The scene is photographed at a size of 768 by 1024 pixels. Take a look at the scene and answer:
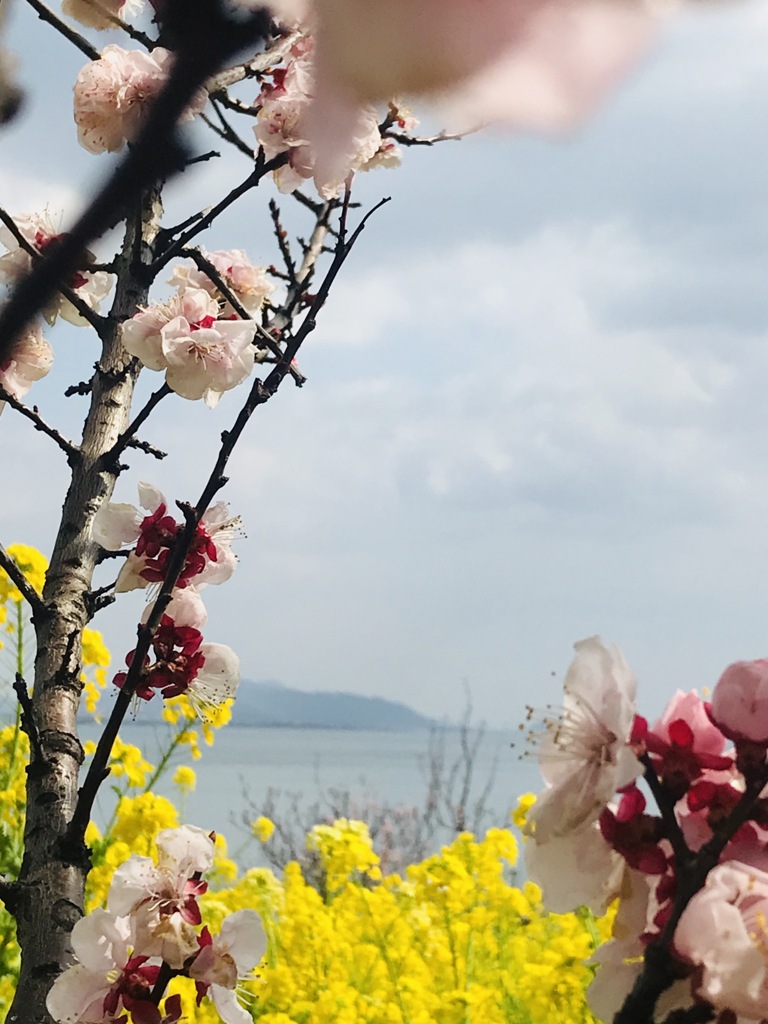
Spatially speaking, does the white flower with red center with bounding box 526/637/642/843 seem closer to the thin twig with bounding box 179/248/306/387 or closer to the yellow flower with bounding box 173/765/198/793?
the thin twig with bounding box 179/248/306/387

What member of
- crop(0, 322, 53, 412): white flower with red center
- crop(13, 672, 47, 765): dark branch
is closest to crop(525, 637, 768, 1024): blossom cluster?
crop(13, 672, 47, 765): dark branch

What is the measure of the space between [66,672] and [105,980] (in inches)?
8.4

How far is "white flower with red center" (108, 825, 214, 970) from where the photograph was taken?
614 millimetres

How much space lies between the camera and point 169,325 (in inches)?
31.2

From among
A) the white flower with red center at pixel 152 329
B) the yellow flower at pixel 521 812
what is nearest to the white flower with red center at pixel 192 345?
the white flower with red center at pixel 152 329

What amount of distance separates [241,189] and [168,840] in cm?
51

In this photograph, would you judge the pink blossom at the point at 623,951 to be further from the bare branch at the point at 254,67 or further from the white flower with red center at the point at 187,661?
the bare branch at the point at 254,67

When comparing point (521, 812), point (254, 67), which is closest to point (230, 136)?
point (254, 67)

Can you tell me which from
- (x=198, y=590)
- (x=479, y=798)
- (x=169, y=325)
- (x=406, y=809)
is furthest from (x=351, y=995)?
(x=406, y=809)

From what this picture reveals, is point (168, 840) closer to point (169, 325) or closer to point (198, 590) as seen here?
point (198, 590)

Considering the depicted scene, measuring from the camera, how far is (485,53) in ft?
0.40

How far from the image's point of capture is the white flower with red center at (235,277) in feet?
3.06

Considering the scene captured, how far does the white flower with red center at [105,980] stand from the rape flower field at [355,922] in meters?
0.67

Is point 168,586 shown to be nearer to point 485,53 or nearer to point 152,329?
point 152,329
